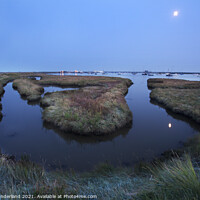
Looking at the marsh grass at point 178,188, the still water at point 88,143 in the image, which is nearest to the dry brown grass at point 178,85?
the still water at point 88,143

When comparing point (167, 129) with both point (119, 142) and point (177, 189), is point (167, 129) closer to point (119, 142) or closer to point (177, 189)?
point (119, 142)

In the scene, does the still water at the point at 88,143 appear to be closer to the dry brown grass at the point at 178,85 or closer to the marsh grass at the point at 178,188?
the marsh grass at the point at 178,188

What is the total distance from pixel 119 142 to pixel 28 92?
23.7 metres

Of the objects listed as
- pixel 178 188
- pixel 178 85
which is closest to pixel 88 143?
pixel 178 188

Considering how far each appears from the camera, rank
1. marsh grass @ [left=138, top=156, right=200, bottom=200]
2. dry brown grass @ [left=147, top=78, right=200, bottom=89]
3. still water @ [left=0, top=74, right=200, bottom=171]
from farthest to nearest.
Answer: dry brown grass @ [left=147, top=78, right=200, bottom=89]
still water @ [left=0, top=74, right=200, bottom=171]
marsh grass @ [left=138, top=156, right=200, bottom=200]

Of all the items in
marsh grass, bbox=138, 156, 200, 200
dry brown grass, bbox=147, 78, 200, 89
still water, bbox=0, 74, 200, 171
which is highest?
dry brown grass, bbox=147, 78, 200, 89

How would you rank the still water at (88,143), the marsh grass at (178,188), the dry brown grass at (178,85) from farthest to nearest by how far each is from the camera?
the dry brown grass at (178,85) → the still water at (88,143) → the marsh grass at (178,188)

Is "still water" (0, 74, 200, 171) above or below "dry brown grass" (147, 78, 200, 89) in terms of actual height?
below

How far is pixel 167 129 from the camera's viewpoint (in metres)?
11.7

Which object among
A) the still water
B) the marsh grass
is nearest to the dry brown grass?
the still water

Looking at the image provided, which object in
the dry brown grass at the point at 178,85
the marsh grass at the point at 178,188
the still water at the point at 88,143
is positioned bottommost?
the still water at the point at 88,143

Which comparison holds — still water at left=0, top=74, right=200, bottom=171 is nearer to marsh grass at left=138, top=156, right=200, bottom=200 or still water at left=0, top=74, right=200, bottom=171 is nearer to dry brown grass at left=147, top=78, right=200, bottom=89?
marsh grass at left=138, top=156, right=200, bottom=200

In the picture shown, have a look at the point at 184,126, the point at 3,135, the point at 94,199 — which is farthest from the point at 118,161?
the point at 3,135

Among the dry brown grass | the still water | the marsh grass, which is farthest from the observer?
the dry brown grass
